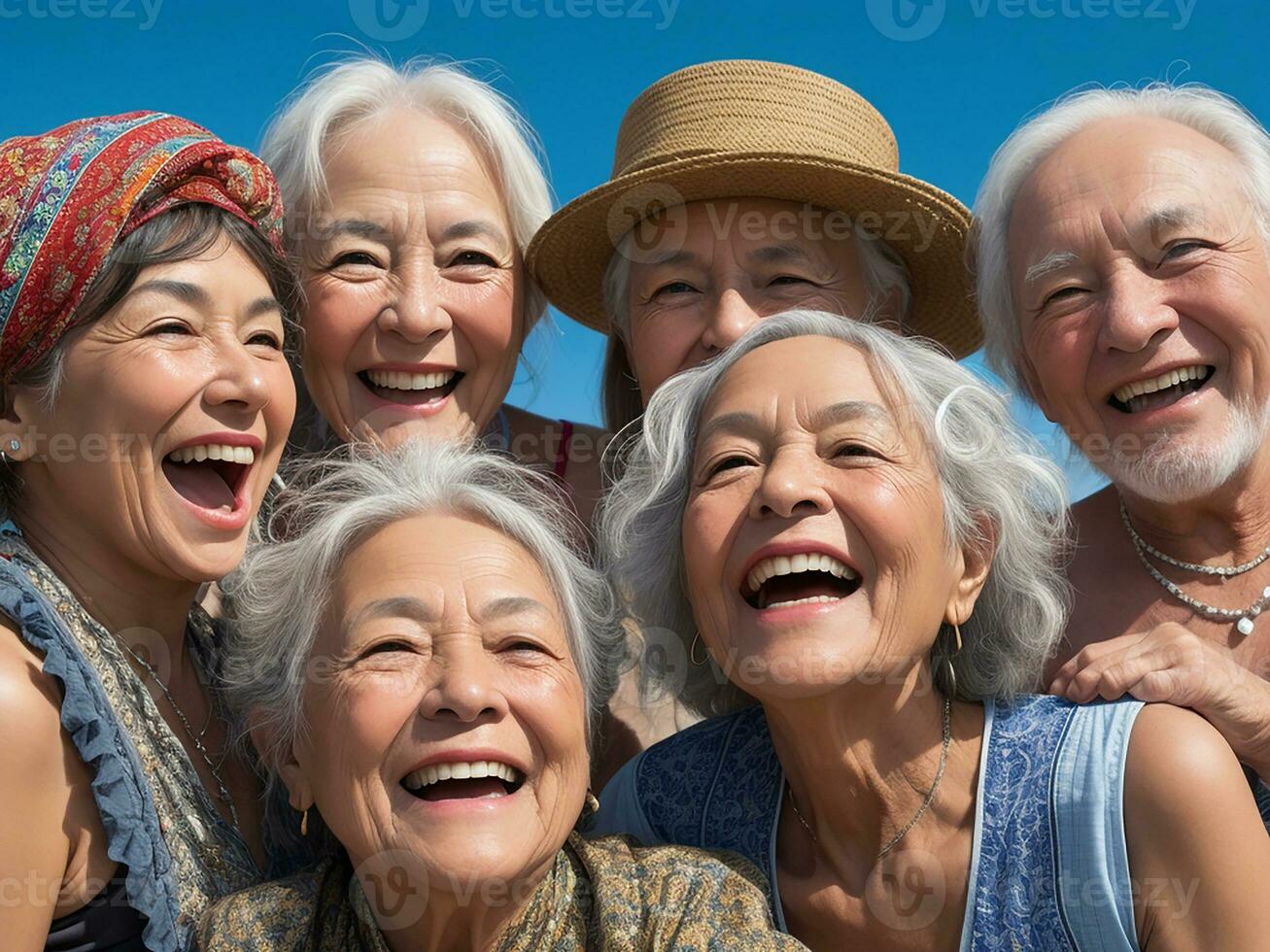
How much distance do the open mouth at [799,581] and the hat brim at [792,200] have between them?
1511 millimetres

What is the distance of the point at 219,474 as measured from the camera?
4.12m

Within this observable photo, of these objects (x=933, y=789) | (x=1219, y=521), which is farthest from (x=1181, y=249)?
(x=933, y=789)

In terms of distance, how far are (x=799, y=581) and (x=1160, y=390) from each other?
1.27m

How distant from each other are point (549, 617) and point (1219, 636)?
202 cm

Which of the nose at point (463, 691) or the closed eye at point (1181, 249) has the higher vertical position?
the closed eye at point (1181, 249)

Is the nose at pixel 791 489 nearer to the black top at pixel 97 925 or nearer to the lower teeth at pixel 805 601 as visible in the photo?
the lower teeth at pixel 805 601

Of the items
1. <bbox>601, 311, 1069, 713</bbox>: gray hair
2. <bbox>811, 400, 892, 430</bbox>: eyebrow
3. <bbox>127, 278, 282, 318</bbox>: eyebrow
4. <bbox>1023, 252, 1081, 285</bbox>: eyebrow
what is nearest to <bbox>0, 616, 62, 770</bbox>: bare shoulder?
<bbox>127, 278, 282, 318</bbox>: eyebrow

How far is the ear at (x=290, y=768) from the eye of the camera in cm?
355

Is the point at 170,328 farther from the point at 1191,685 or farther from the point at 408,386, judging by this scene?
the point at 1191,685

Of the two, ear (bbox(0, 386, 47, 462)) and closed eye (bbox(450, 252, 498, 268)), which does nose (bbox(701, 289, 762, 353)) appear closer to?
closed eye (bbox(450, 252, 498, 268))

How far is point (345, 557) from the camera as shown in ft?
12.1

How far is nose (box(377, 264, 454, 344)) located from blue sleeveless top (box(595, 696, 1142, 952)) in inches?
66.5

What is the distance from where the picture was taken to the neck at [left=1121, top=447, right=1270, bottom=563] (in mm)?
4320

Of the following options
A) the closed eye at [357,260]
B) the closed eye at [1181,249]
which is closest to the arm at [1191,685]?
the closed eye at [1181,249]
